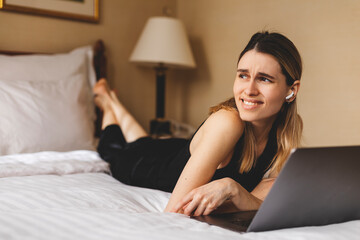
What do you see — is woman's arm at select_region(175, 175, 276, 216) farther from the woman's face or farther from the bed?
the woman's face

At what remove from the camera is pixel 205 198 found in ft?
3.66

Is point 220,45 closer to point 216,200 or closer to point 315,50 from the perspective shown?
point 315,50

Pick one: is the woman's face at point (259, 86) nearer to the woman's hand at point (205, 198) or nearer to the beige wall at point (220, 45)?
the woman's hand at point (205, 198)

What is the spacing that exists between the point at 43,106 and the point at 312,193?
154 cm

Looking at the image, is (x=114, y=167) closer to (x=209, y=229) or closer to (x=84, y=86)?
(x=84, y=86)

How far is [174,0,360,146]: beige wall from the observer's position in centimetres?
209

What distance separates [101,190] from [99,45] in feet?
5.48

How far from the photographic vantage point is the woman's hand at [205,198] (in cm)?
111

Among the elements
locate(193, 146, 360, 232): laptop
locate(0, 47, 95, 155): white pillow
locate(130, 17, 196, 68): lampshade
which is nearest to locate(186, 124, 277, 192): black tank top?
locate(193, 146, 360, 232): laptop

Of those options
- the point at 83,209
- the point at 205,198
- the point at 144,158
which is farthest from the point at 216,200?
the point at 144,158

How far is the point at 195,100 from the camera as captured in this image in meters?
3.22

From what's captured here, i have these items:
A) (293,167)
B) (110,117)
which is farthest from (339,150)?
(110,117)

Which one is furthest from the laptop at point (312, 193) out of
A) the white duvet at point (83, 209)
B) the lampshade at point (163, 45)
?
the lampshade at point (163, 45)

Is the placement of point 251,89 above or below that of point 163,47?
below
